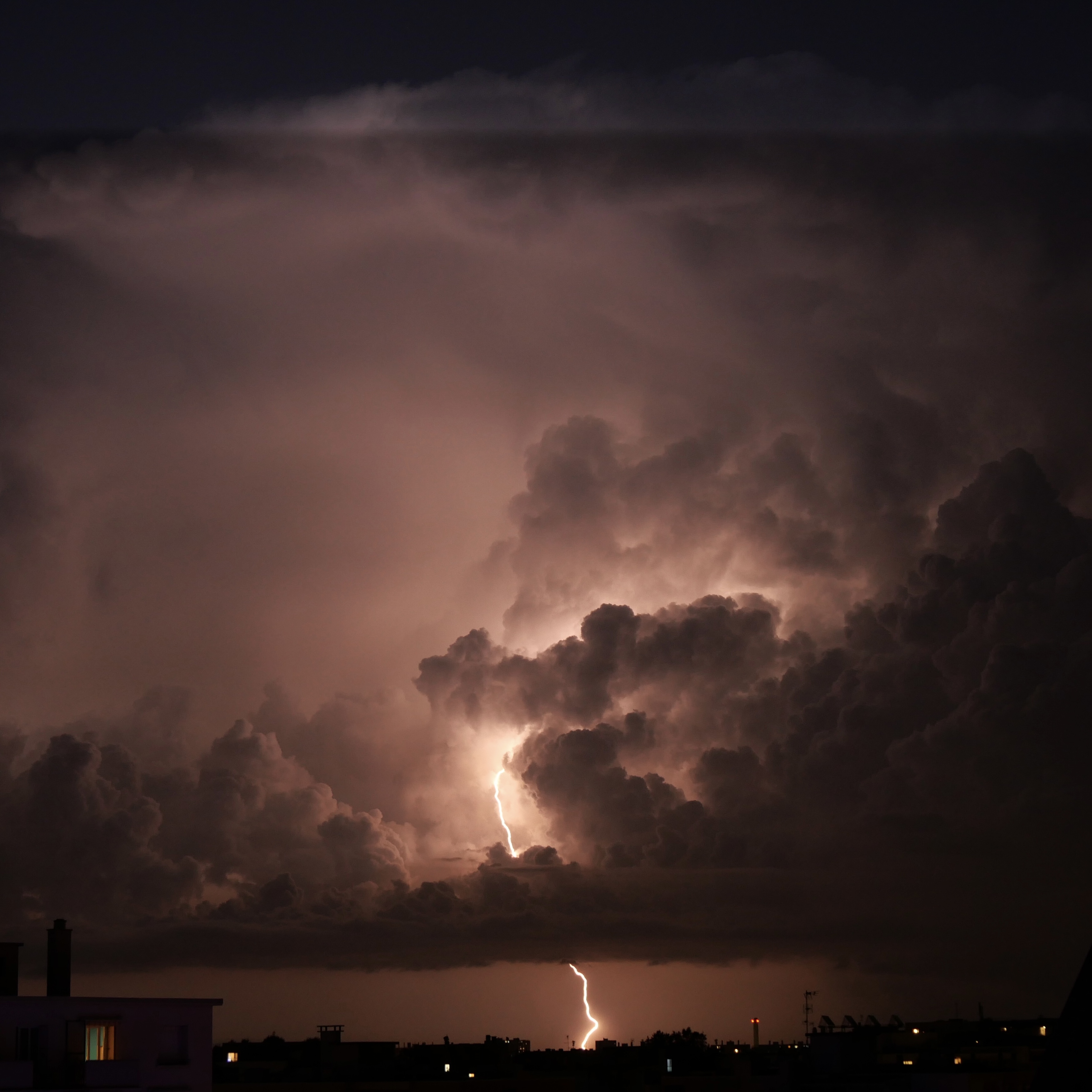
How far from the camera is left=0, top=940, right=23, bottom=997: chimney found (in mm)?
39688

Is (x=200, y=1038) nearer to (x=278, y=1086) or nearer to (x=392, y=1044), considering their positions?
(x=278, y=1086)

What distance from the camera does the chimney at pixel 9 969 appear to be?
130ft

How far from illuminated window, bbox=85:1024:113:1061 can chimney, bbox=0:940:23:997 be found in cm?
245

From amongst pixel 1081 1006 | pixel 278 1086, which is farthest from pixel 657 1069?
pixel 1081 1006

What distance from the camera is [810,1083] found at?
60969 mm

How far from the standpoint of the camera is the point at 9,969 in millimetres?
40000

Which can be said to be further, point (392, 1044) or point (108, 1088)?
point (392, 1044)

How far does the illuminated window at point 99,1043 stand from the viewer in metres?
38.2

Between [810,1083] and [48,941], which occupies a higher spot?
[48,941]

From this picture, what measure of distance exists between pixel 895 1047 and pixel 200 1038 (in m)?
44.8

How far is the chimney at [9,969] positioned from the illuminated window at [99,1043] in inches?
96.6

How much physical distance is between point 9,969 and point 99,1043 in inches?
138

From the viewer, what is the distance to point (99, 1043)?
3862 centimetres

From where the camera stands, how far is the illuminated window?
38.2 meters
